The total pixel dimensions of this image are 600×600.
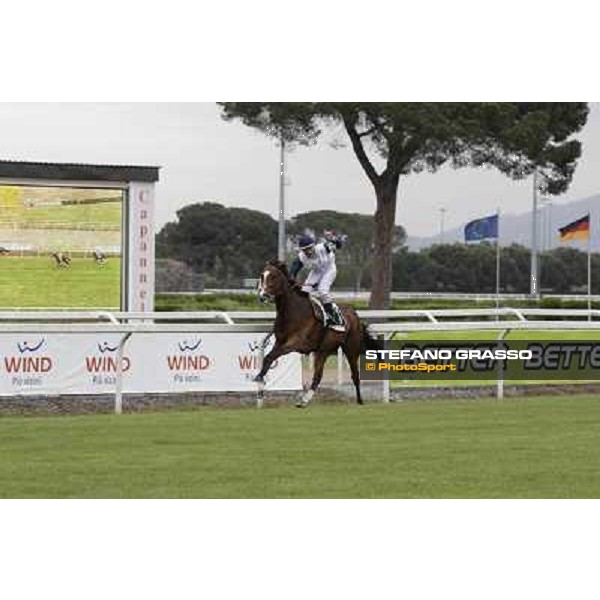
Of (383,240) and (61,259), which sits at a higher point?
(383,240)

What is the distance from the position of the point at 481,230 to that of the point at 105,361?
413 centimetres

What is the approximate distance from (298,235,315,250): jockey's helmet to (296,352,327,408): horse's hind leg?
1.15 metres

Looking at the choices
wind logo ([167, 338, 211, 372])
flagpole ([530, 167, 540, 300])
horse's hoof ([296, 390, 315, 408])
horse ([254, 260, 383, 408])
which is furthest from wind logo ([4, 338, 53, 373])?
flagpole ([530, 167, 540, 300])

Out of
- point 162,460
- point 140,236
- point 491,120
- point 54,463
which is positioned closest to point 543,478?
point 162,460

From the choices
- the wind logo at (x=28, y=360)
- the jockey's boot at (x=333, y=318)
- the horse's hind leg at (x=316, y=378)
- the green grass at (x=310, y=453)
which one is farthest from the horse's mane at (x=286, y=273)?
the wind logo at (x=28, y=360)

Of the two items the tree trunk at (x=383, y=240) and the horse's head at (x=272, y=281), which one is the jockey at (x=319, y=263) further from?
the tree trunk at (x=383, y=240)

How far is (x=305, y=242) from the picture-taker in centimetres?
1314

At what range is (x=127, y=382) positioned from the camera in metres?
14.8

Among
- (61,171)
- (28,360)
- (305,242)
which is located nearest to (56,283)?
(61,171)

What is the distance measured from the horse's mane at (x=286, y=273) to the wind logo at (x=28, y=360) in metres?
2.85

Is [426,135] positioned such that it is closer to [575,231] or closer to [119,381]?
[575,231]

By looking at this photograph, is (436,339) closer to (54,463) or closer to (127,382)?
(127,382)

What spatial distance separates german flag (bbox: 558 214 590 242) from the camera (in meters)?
15.5

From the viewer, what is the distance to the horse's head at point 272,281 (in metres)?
12.9
